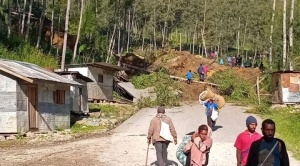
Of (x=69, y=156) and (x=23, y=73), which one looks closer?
(x=69, y=156)

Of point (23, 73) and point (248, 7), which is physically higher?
point (248, 7)

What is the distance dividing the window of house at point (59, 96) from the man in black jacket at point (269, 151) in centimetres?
1638

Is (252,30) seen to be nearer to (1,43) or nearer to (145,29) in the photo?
(145,29)

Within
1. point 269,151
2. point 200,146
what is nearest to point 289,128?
point 200,146

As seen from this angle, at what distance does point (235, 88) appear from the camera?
114 feet

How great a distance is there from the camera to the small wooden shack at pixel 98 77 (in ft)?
101

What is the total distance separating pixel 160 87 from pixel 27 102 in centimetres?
1473

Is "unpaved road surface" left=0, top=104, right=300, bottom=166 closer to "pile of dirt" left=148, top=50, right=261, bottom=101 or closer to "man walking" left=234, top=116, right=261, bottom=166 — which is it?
"man walking" left=234, top=116, right=261, bottom=166

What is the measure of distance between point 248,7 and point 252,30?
320 cm

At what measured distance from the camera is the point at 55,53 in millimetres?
41312

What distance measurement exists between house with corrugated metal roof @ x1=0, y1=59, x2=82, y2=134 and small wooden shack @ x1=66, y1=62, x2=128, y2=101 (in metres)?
9.25

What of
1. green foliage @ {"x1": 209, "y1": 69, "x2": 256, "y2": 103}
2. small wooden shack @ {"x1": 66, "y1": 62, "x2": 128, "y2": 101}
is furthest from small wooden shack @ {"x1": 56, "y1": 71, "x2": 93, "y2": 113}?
green foliage @ {"x1": 209, "y1": 69, "x2": 256, "y2": 103}

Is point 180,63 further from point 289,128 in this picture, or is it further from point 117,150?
point 117,150

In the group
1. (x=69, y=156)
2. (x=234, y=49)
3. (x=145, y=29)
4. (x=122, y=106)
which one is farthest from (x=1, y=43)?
(x=234, y=49)
